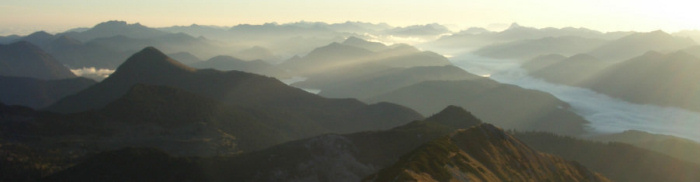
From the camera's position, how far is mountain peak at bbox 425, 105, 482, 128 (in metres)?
176

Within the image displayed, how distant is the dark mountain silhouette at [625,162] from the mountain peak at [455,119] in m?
30.9

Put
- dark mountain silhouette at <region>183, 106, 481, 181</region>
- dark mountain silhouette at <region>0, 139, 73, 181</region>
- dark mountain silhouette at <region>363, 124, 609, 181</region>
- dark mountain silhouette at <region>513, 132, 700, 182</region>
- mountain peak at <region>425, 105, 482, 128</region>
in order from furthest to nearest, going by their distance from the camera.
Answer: dark mountain silhouette at <region>513, 132, 700, 182</region>
mountain peak at <region>425, 105, 482, 128</region>
dark mountain silhouette at <region>0, 139, 73, 181</region>
dark mountain silhouette at <region>183, 106, 481, 181</region>
dark mountain silhouette at <region>363, 124, 609, 181</region>

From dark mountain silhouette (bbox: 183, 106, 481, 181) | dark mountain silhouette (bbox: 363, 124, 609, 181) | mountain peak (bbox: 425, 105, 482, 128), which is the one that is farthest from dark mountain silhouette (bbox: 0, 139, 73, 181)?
mountain peak (bbox: 425, 105, 482, 128)

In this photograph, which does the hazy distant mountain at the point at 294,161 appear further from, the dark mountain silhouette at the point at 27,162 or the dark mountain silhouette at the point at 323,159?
the dark mountain silhouette at the point at 27,162

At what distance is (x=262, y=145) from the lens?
162 metres

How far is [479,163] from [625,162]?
432ft

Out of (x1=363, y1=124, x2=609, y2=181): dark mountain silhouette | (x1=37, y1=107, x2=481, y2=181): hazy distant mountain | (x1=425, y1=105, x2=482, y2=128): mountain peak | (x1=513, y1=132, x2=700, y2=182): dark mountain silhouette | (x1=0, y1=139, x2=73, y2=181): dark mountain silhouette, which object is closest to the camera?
Result: (x1=363, y1=124, x2=609, y2=181): dark mountain silhouette

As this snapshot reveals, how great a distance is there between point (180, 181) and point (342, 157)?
34.4 metres

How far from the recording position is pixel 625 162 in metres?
185

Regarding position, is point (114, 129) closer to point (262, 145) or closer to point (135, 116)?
point (135, 116)

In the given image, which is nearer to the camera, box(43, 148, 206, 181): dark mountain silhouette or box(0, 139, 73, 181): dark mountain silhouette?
box(43, 148, 206, 181): dark mountain silhouette

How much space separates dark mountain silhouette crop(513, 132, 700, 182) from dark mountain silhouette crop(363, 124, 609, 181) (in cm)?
6767

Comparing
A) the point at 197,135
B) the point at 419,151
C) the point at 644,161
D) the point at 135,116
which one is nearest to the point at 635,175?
the point at 644,161

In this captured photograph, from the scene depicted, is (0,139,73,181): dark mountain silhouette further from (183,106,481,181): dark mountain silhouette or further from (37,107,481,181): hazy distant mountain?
(183,106,481,181): dark mountain silhouette
